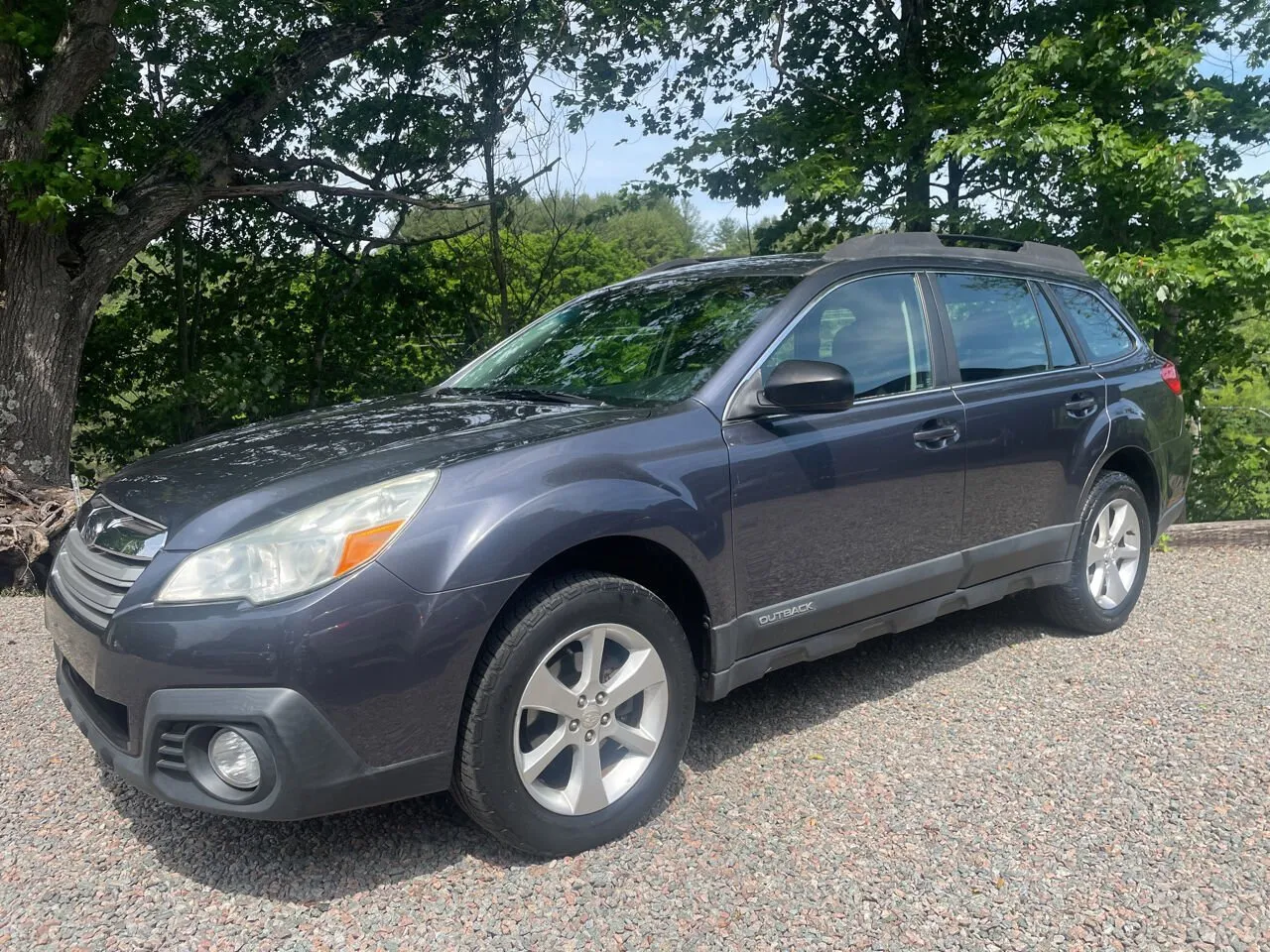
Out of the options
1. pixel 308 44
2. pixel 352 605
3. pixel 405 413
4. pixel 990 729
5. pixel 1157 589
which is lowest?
pixel 1157 589

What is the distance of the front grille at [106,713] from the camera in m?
2.74

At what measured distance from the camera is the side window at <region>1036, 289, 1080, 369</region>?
471 cm

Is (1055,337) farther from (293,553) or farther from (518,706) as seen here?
(293,553)

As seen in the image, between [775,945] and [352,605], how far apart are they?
52.1 inches

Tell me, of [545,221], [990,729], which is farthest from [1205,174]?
[990,729]

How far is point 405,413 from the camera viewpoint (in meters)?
3.63

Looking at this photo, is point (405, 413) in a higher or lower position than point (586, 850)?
higher

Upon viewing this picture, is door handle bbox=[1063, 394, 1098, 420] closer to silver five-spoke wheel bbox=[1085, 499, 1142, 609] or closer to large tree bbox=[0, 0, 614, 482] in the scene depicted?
silver five-spoke wheel bbox=[1085, 499, 1142, 609]

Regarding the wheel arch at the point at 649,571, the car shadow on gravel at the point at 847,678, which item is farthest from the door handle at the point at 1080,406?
the wheel arch at the point at 649,571

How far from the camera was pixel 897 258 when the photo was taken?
4.13 metres

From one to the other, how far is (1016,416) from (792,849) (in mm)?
2194

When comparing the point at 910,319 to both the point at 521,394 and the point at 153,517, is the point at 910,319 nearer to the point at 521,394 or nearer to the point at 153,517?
the point at 521,394

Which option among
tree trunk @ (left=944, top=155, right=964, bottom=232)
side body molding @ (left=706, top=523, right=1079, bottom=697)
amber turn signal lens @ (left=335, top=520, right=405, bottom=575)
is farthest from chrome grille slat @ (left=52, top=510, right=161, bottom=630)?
tree trunk @ (left=944, top=155, right=964, bottom=232)

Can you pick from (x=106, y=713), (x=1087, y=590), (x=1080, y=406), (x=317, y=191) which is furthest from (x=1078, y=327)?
(x=317, y=191)
